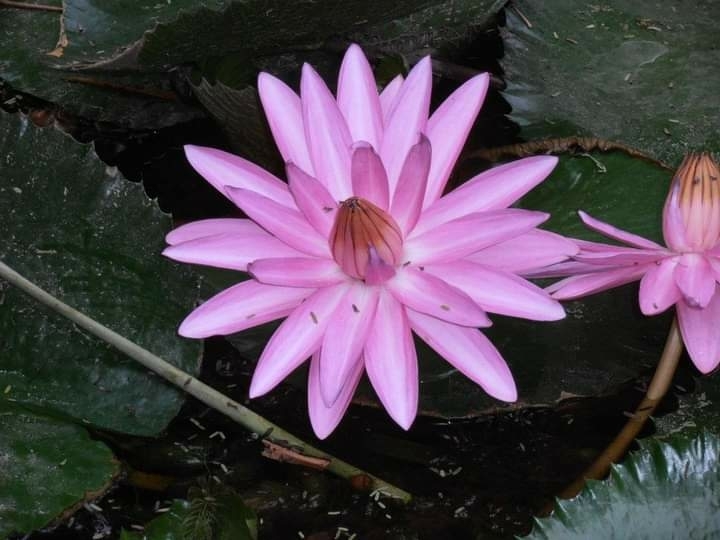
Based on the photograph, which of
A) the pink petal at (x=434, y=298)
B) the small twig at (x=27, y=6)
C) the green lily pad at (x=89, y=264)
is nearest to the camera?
the pink petal at (x=434, y=298)

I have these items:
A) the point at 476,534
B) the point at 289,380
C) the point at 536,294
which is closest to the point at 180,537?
the point at 289,380

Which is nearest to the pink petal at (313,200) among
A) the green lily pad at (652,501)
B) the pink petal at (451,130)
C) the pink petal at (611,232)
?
the pink petal at (451,130)

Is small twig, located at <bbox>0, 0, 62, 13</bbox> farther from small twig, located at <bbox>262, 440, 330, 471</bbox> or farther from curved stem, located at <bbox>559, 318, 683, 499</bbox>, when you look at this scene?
curved stem, located at <bbox>559, 318, 683, 499</bbox>

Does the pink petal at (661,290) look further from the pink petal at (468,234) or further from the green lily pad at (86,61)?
the green lily pad at (86,61)

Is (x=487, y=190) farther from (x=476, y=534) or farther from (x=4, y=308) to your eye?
(x=4, y=308)

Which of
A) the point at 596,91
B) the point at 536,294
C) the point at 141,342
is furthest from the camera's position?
the point at 596,91

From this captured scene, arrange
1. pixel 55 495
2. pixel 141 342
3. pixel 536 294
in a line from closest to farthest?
pixel 536 294 < pixel 55 495 < pixel 141 342

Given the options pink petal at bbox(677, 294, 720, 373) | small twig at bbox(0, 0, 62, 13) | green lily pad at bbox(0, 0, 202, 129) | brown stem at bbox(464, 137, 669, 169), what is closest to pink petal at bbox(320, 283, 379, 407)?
pink petal at bbox(677, 294, 720, 373)
